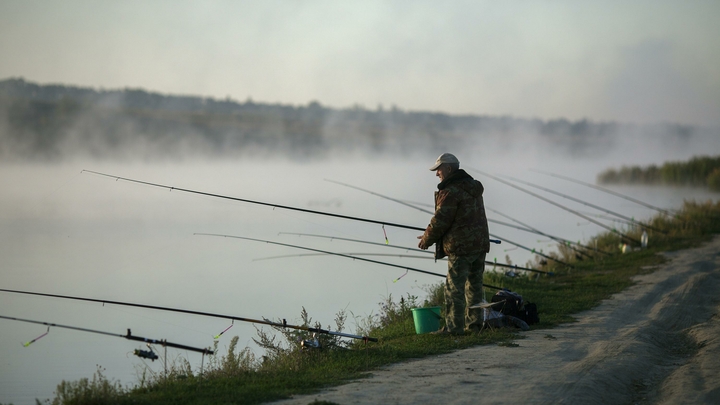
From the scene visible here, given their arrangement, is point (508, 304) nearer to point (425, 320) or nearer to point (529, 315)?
point (529, 315)

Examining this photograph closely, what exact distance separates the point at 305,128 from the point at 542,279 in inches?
1816

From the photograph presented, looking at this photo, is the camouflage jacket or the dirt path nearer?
the dirt path

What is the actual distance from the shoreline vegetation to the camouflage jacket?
0.91m

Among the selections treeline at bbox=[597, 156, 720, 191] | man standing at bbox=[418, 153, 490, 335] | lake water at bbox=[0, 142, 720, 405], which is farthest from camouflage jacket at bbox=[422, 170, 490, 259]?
treeline at bbox=[597, 156, 720, 191]

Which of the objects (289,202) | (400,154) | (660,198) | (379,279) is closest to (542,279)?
(379,279)

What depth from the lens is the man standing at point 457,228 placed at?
6.53 meters

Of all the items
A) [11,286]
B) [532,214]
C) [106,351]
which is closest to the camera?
[106,351]

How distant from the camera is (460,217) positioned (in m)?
6.57

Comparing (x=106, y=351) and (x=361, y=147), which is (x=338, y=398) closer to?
(x=106, y=351)

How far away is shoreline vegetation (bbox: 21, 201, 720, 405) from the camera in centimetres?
502

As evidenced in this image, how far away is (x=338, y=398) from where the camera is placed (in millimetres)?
4777

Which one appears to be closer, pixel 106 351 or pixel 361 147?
pixel 106 351

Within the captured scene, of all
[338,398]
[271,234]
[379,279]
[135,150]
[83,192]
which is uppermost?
[135,150]

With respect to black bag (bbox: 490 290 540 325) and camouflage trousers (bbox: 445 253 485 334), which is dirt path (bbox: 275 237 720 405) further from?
camouflage trousers (bbox: 445 253 485 334)
